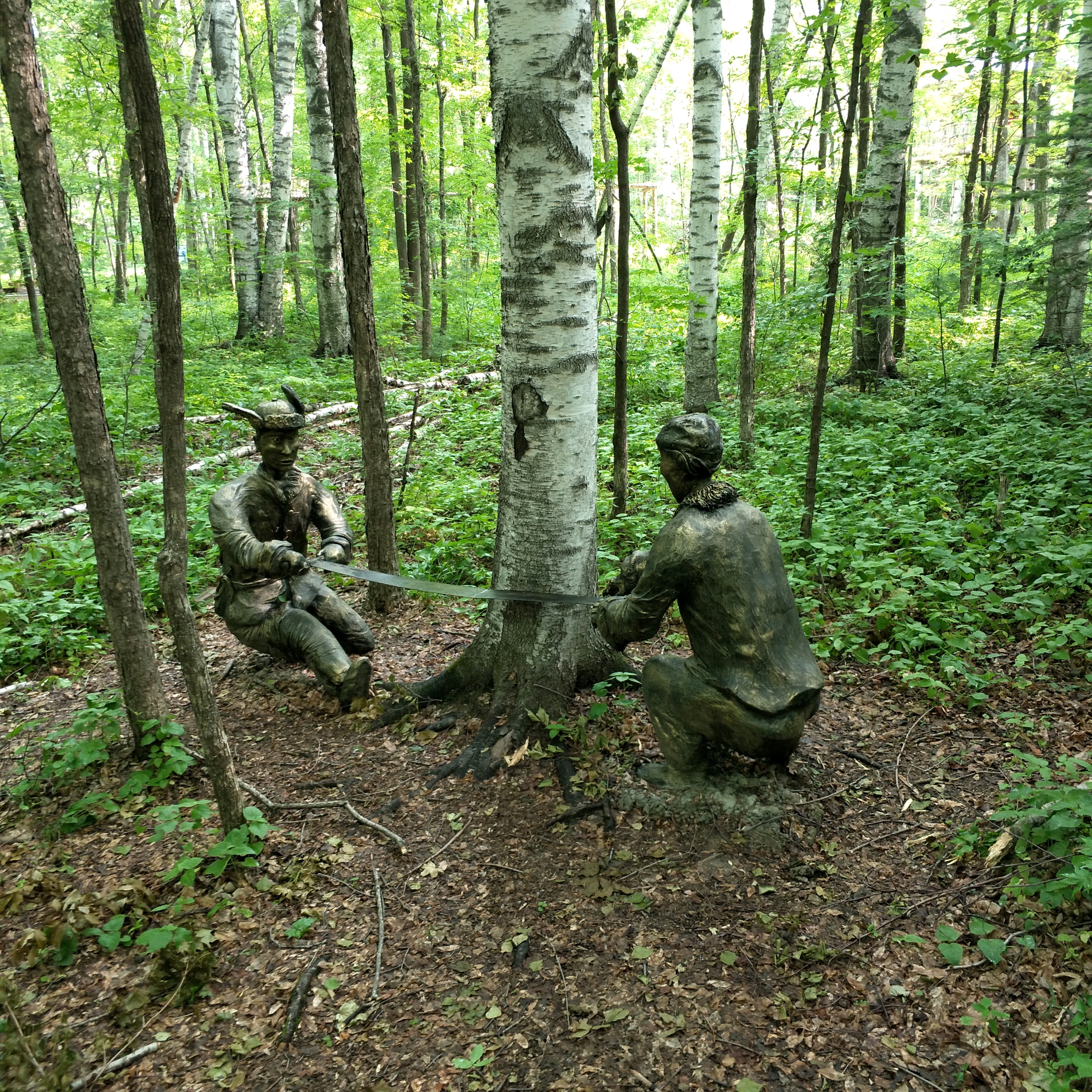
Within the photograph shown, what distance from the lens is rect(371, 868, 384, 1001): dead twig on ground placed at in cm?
268

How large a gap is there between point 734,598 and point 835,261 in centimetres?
363

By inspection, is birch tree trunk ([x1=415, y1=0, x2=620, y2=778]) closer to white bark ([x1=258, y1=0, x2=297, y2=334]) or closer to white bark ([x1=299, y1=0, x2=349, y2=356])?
white bark ([x1=299, y1=0, x2=349, y2=356])

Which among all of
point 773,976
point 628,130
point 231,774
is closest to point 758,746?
point 773,976

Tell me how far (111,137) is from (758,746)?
16.6 metres

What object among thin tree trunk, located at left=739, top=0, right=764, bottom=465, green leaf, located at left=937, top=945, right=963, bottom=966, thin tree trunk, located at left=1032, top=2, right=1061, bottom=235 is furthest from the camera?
thin tree trunk, located at left=1032, top=2, right=1061, bottom=235

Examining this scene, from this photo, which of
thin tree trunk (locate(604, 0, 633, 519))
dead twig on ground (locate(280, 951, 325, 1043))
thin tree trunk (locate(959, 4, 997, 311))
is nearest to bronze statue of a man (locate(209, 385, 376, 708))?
dead twig on ground (locate(280, 951, 325, 1043))

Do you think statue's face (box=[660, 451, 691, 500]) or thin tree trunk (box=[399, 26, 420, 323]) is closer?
statue's face (box=[660, 451, 691, 500])

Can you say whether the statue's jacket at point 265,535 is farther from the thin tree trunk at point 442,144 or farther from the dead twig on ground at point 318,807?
the thin tree trunk at point 442,144

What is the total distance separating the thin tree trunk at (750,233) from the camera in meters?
6.80

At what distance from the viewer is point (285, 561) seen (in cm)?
445

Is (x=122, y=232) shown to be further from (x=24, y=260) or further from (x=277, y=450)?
(x=277, y=450)

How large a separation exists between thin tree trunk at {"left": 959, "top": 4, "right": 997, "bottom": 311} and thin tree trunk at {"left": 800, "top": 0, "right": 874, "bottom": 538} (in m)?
4.03

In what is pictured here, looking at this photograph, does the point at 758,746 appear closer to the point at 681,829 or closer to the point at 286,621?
the point at 681,829

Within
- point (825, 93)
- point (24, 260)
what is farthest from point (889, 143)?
point (24, 260)
